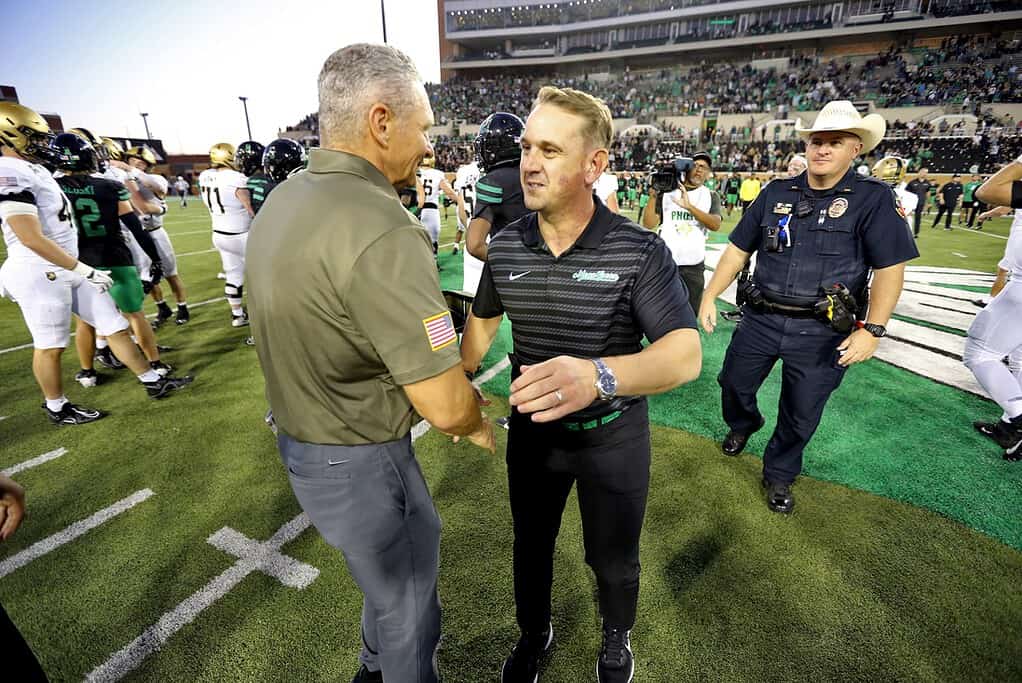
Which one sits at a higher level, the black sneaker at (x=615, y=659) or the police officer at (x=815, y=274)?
the police officer at (x=815, y=274)

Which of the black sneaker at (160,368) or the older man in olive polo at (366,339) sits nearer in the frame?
the older man in olive polo at (366,339)

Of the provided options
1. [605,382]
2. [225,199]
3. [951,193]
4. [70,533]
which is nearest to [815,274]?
[605,382]

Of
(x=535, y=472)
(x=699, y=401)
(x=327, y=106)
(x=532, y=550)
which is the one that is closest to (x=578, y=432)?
(x=535, y=472)

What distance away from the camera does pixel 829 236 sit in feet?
9.75

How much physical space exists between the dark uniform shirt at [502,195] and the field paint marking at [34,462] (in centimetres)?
418

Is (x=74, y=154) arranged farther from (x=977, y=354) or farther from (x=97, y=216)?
(x=977, y=354)

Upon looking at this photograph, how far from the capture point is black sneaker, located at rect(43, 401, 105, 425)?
445cm

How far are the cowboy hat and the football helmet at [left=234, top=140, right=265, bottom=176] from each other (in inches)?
273

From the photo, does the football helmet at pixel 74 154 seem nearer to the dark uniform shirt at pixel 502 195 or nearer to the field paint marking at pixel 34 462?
the field paint marking at pixel 34 462

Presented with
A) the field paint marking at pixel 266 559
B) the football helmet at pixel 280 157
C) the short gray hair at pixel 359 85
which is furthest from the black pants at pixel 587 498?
the football helmet at pixel 280 157

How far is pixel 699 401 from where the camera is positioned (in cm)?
493

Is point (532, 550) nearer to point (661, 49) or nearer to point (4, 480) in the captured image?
point (4, 480)

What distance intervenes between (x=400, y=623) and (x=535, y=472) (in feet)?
2.51

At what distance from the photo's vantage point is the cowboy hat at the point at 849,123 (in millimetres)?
2793
